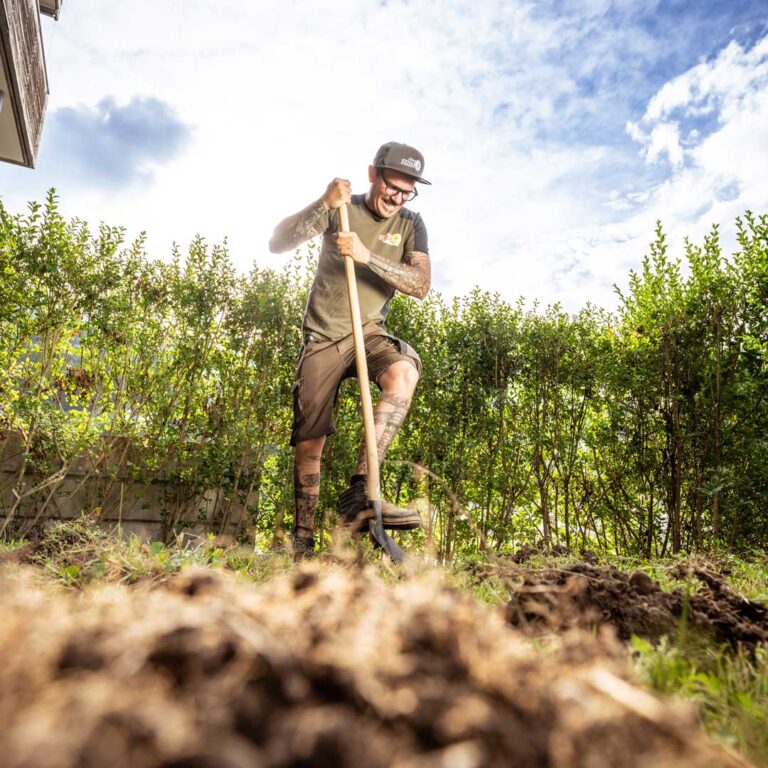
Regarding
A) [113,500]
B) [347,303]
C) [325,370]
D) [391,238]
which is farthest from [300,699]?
[113,500]

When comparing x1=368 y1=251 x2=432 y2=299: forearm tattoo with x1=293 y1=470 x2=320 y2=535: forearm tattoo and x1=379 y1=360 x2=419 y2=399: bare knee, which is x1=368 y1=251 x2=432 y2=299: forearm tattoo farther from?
x1=293 y1=470 x2=320 y2=535: forearm tattoo

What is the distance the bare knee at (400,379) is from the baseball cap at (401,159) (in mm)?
1353

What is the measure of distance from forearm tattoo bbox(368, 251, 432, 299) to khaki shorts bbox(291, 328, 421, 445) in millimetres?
378

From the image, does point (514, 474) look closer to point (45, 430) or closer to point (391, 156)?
point (391, 156)

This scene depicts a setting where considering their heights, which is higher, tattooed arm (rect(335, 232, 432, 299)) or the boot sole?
tattooed arm (rect(335, 232, 432, 299))

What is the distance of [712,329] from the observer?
214 inches

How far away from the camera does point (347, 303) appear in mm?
4141

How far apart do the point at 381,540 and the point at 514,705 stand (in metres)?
2.38

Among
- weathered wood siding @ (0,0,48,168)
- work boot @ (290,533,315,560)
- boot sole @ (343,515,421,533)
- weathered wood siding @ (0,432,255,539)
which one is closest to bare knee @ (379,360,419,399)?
boot sole @ (343,515,421,533)

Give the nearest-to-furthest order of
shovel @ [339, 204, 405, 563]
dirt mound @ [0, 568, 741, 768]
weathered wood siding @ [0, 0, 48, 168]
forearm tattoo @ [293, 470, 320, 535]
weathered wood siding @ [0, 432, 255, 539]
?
dirt mound @ [0, 568, 741, 768], shovel @ [339, 204, 405, 563], forearm tattoo @ [293, 470, 320, 535], weathered wood siding @ [0, 432, 255, 539], weathered wood siding @ [0, 0, 48, 168]

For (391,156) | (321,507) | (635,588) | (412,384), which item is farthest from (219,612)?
(321,507)

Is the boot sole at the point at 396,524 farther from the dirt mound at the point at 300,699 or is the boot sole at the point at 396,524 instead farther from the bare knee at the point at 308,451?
the dirt mound at the point at 300,699

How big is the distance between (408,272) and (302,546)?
206 cm

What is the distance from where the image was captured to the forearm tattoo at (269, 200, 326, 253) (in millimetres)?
4113
